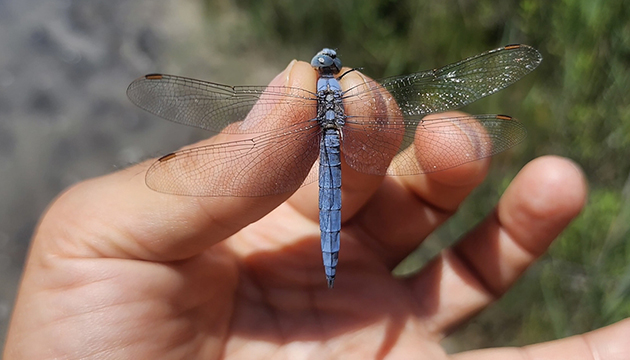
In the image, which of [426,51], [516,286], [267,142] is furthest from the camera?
[426,51]

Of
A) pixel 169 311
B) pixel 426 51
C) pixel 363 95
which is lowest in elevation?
pixel 169 311

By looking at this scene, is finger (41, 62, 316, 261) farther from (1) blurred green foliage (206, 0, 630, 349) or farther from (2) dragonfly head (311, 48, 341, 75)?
(1) blurred green foliage (206, 0, 630, 349)

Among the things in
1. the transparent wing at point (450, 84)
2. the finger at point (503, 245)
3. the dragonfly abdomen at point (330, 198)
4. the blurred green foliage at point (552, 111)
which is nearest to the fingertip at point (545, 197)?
the finger at point (503, 245)

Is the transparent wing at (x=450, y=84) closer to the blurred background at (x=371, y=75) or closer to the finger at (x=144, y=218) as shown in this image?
the finger at (x=144, y=218)

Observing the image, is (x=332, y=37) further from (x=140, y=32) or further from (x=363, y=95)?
(x=140, y=32)

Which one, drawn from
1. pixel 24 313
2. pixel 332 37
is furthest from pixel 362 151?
pixel 332 37

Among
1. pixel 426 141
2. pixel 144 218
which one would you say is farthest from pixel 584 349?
pixel 144 218
